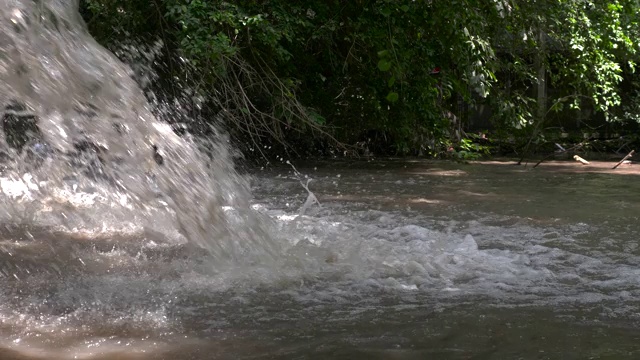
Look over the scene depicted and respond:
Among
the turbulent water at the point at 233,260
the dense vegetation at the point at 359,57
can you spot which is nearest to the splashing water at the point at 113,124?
the turbulent water at the point at 233,260

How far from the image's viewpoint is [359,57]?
1396 cm

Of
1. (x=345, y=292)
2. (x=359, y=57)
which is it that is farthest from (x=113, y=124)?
(x=359, y=57)

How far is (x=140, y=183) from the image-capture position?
21.6ft

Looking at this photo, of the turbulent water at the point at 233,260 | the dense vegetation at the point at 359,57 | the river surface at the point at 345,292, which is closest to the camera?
the river surface at the point at 345,292

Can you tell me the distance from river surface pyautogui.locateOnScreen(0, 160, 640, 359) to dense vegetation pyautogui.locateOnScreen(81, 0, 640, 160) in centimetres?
263

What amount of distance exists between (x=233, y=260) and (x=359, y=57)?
8371mm

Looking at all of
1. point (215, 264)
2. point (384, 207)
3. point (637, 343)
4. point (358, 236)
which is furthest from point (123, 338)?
point (384, 207)

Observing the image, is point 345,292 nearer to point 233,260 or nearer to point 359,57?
point 233,260

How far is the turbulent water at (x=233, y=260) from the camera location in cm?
421

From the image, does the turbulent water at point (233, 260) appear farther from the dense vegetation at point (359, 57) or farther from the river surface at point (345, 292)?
the dense vegetation at point (359, 57)

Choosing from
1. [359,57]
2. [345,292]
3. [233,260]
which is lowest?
[233,260]

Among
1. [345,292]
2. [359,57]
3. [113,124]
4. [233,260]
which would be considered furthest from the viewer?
[359,57]

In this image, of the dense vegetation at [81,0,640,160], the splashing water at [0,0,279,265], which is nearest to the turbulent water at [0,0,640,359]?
Result: the splashing water at [0,0,279,265]

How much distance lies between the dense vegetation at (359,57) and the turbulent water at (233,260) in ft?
7.27
